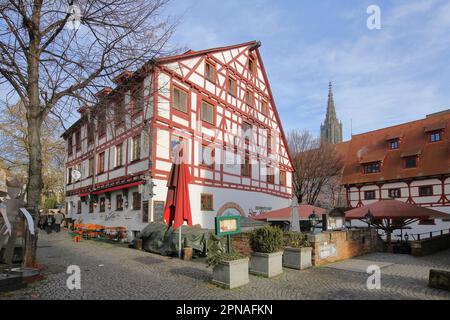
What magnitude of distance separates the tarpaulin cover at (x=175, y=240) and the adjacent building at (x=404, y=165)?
23.5m

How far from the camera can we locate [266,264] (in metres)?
8.81

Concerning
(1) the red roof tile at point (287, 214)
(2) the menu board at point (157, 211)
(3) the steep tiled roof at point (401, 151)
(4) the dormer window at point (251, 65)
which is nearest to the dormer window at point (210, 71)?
(4) the dormer window at point (251, 65)

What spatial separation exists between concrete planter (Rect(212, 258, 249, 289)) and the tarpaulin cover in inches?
157

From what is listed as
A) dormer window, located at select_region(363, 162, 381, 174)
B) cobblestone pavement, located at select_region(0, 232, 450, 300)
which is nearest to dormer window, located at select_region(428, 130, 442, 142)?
dormer window, located at select_region(363, 162, 381, 174)

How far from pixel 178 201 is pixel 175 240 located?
2361 mm

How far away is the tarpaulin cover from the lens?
12.5 meters

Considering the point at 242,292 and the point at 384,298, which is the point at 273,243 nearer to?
the point at 242,292

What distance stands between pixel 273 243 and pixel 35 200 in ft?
20.7

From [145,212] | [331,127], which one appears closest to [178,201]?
[145,212]

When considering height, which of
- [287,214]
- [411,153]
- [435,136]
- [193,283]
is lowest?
[193,283]

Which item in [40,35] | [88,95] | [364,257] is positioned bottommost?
[364,257]

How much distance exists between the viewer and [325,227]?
17.2 metres

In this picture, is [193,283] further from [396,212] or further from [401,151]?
[401,151]
